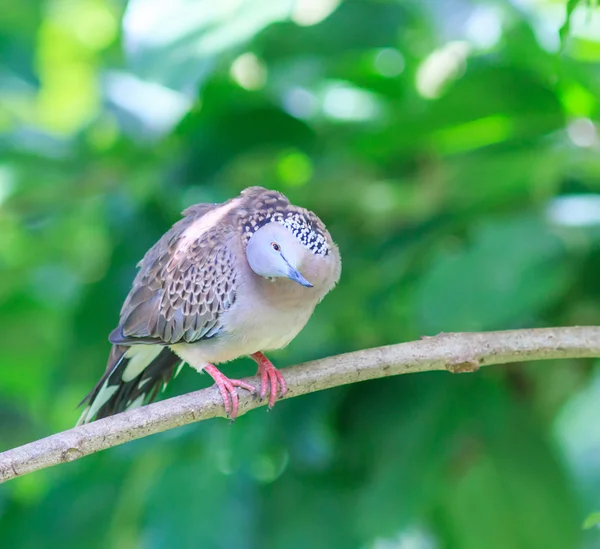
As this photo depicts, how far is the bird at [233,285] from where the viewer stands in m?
2.11

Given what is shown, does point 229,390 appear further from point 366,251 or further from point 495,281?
point 366,251

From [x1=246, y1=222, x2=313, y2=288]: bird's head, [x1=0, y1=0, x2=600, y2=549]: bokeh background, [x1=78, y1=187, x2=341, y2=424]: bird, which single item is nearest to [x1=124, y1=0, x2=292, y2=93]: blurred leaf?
[x1=0, y1=0, x2=600, y2=549]: bokeh background

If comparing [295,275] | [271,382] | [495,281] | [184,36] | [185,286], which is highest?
[184,36]

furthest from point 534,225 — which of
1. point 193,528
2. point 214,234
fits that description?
point 193,528

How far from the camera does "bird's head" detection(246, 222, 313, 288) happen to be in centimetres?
195

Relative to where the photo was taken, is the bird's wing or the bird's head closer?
the bird's head

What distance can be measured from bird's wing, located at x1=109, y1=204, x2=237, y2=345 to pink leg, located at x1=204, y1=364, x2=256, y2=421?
128mm

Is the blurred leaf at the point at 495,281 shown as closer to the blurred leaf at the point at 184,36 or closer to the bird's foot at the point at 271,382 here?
the bird's foot at the point at 271,382

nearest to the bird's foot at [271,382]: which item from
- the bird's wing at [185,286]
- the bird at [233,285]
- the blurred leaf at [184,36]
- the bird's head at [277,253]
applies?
the bird at [233,285]

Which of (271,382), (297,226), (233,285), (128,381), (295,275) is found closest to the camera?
(295,275)

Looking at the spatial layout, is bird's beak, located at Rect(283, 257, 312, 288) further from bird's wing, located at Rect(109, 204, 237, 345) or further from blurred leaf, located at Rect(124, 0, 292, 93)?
blurred leaf, located at Rect(124, 0, 292, 93)

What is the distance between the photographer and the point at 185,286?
239cm

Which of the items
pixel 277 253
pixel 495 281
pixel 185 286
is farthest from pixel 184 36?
pixel 495 281

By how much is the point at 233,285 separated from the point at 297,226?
0.94 feet
